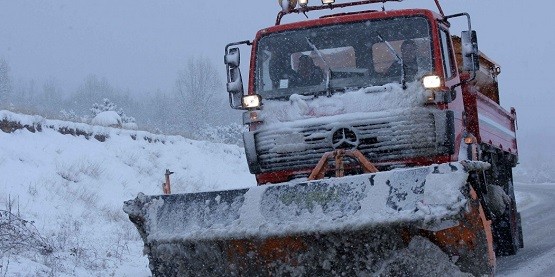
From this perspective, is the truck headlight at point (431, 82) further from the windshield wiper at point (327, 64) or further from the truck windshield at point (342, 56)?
the windshield wiper at point (327, 64)

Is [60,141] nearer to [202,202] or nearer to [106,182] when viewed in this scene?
[106,182]

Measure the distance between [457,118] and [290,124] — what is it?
5.17ft

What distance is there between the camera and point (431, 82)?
6.36 meters

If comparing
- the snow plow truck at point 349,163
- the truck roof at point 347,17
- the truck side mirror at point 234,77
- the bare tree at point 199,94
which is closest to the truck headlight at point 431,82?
the snow plow truck at point 349,163

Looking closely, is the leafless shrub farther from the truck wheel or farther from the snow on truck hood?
the truck wheel

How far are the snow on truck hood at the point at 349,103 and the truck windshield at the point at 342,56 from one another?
6.4 inches

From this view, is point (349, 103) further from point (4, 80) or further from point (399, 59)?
point (4, 80)

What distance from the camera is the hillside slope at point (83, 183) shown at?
763 centimetres

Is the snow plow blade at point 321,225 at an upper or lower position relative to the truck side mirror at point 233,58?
lower

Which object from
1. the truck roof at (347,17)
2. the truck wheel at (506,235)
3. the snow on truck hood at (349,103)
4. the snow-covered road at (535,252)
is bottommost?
the snow-covered road at (535,252)

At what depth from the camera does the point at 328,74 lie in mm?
6895

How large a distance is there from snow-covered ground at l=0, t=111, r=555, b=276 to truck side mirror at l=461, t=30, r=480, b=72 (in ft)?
7.24

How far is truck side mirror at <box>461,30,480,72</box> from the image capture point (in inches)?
266

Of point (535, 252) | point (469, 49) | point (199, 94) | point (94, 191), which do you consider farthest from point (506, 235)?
point (199, 94)
